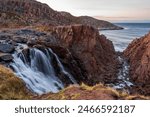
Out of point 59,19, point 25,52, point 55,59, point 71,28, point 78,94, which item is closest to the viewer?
point 78,94

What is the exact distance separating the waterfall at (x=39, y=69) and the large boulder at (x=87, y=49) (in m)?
9.85

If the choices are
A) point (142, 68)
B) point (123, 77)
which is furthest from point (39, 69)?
point (142, 68)

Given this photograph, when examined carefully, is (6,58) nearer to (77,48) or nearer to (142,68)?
(77,48)

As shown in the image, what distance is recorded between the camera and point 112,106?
9039 mm

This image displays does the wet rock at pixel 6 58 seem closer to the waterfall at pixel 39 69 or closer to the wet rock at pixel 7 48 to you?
the waterfall at pixel 39 69

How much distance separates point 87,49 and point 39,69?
21.9 meters

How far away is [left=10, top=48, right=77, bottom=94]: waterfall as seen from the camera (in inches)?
1070

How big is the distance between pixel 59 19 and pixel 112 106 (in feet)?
586

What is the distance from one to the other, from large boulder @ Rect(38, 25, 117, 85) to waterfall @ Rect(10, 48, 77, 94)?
985 centimetres

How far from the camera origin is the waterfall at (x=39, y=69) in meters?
27.2

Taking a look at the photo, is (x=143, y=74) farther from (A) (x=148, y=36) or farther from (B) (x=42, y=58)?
(B) (x=42, y=58)

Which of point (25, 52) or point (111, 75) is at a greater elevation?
point (25, 52)

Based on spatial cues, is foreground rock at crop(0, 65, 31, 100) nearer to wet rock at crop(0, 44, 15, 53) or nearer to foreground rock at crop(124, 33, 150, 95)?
wet rock at crop(0, 44, 15, 53)

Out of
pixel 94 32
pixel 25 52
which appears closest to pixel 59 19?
pixel 94 32
